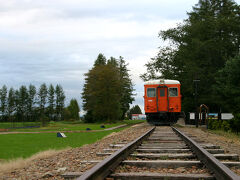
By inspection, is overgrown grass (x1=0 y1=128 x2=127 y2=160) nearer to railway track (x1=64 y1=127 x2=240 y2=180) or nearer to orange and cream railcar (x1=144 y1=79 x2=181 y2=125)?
railway track (x1=64 y1=127 x2=240 y2=180)

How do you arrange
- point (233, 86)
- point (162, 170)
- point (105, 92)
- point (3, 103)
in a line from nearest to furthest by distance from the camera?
point (162, 170) < point (233, 86) < point (105, 92) < point (3, 103)

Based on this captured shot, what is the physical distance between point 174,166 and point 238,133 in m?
14.4

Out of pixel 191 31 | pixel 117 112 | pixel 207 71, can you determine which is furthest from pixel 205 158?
pixel 117 112

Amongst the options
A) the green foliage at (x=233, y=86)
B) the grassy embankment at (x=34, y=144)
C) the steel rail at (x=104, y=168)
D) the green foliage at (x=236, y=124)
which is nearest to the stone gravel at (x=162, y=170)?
the steel rail at (x=104, y=168)

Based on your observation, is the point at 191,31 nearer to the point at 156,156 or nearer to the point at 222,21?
the point at 222,21

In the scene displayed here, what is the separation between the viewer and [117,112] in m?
59.9

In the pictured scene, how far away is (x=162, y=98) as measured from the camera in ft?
68.9

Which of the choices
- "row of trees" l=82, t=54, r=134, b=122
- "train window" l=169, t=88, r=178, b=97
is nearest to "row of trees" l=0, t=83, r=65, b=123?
"row of trees" l=82, t=54, r=134, b=122

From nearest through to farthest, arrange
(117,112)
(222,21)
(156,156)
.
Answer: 1. (156,156)
2. (222,21)
3. (117,112)

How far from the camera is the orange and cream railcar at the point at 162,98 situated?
825 inches

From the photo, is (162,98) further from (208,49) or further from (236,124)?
(208,49)

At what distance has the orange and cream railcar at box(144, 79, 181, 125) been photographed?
2095cm

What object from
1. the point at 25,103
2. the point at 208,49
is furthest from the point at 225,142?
the point at 25,103

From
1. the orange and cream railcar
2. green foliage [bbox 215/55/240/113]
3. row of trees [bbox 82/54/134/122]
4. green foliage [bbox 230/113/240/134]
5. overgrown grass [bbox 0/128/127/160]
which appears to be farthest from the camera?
row of trees [bbox 82/54/134/122]
